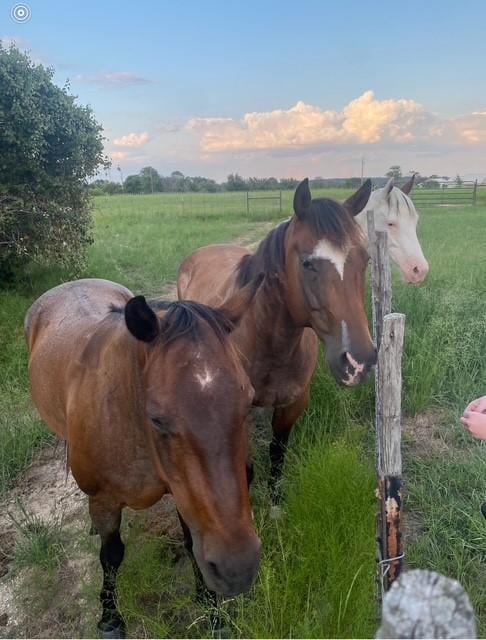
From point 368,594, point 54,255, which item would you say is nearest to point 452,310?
point 368,594

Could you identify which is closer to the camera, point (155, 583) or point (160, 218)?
point (155, 583)

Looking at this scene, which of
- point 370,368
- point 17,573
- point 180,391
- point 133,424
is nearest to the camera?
point 180,391

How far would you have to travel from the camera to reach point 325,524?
8.53 ft

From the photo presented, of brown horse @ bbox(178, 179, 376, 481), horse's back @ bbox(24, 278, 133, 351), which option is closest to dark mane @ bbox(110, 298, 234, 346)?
brown horse @ bbox(178, 179, 376, 481)

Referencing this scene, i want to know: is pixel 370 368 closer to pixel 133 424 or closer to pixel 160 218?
pixel 133 424

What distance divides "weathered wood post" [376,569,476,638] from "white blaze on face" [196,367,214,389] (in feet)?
3.28

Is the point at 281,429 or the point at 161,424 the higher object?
the point at 161,424

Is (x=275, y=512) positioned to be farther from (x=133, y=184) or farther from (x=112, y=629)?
(x=133, y=184)

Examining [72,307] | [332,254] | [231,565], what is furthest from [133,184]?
[231,565]

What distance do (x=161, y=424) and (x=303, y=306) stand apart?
4.56 ft

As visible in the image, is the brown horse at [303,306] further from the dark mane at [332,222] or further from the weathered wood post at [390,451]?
the weathered wood post at [390,451]

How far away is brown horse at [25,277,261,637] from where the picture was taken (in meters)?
1.63

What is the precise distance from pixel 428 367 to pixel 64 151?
6.62 m

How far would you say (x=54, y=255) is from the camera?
7.66 meters
